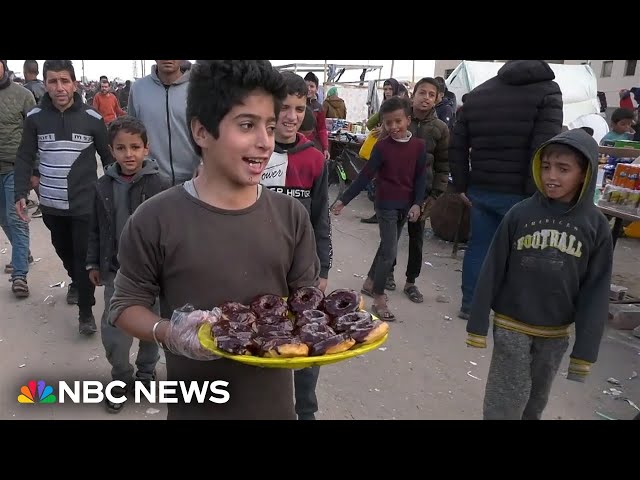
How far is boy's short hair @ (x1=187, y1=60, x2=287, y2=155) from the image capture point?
1.60 metres

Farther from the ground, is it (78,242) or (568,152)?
(568,152)

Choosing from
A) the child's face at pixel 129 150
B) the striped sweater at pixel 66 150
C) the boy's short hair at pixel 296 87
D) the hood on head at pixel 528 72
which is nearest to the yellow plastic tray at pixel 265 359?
the boy's short hair at pixel 296 87

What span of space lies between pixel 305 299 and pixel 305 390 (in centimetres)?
114

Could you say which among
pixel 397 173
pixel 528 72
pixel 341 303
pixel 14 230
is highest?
pixel 528 72

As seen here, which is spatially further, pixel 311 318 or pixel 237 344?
pixel 311 318

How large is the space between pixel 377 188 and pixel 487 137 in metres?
1.07

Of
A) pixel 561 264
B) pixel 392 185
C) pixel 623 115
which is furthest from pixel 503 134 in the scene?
pixel 623 115

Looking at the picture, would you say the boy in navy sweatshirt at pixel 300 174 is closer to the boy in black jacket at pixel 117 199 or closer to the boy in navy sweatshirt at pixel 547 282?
the boy in black jacket at pixel 117 199

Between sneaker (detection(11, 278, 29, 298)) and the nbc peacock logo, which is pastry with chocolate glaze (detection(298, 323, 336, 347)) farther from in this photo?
sneaker (detection(11, 278, 29, 298))

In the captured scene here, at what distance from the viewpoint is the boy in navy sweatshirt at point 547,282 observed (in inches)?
102

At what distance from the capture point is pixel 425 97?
530 cm

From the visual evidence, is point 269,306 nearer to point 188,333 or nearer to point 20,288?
point 188,333

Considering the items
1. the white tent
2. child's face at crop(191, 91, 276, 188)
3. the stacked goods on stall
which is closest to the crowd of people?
child's face at crop(191, 91, 276, 188)

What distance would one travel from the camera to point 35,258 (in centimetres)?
608
